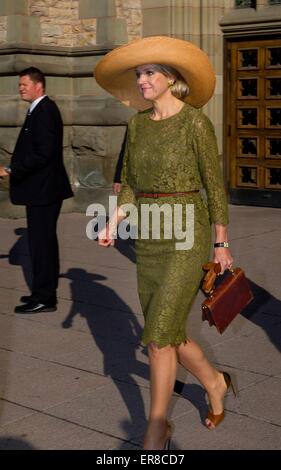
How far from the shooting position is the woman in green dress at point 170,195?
4223mm

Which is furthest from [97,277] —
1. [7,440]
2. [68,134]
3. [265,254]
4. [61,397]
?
[68,134]

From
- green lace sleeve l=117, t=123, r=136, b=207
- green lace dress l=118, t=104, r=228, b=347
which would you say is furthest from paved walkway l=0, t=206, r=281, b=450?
green lace sleeve l=117, t=123, r=136, b=207

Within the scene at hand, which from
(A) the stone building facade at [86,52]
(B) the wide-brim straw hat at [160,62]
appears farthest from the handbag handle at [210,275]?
(A) the stone building facade at [86,52]

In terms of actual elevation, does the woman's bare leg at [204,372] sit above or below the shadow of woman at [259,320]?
above

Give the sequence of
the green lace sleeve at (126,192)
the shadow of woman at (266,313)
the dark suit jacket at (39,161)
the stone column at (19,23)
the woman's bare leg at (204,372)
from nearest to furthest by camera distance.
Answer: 1. the woman's bare leg at (204,372)
2. the green lace sleeve at (126,192)
3. the shadow of woman at (266,313)
4. the dark suit jacket at (39,161)
5. the stone column at (19,23)

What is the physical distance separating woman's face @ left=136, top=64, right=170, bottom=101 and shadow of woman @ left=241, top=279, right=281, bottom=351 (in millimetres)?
2319

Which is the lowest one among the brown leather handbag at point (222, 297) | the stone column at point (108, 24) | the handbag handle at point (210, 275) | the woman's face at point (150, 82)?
the brown leather handbag at point (222, 297)

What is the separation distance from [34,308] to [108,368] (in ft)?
5.53

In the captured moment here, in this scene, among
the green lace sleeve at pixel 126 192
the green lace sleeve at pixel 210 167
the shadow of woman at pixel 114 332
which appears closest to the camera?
the green lace sleeve at pixel 210 167

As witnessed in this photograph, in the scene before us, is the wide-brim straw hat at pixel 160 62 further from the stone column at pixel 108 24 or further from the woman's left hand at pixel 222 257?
the stone column at pixel 108 24

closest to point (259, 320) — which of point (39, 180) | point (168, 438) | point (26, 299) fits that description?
point (26, 299)

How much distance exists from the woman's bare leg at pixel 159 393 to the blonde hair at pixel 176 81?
121 centimetres

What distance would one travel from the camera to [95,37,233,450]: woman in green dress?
422 centimetres
